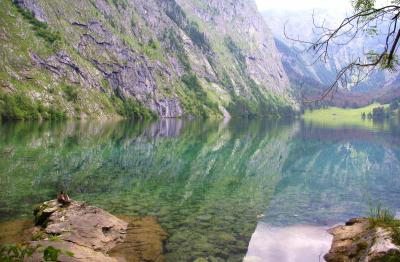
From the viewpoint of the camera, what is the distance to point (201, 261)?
23.9 m

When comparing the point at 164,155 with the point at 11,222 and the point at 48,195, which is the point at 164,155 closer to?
the point at 48,195

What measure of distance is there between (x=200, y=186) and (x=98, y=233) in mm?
24989

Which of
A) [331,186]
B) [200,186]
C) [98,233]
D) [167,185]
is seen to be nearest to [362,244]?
[98,233]

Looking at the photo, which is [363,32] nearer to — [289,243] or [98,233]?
[289,243]

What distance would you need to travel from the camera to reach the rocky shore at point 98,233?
23.6 m

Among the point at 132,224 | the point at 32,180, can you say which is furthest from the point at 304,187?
the point at 32,180

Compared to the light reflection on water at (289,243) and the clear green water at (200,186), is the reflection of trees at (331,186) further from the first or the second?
the light reflection on water at (289,243)

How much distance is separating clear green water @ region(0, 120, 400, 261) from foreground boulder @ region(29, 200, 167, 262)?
Answer: 1.34m

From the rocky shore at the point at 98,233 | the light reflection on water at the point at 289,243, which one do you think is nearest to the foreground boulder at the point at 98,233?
the rocky shore at the point at 98,233

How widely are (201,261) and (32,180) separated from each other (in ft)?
99.3

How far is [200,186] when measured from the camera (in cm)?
5019

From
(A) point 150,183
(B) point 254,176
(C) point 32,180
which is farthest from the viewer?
(B) point 254,176

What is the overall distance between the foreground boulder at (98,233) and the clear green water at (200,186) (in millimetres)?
1341

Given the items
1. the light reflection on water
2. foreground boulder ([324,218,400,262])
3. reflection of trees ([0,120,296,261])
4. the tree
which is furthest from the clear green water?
the tree
